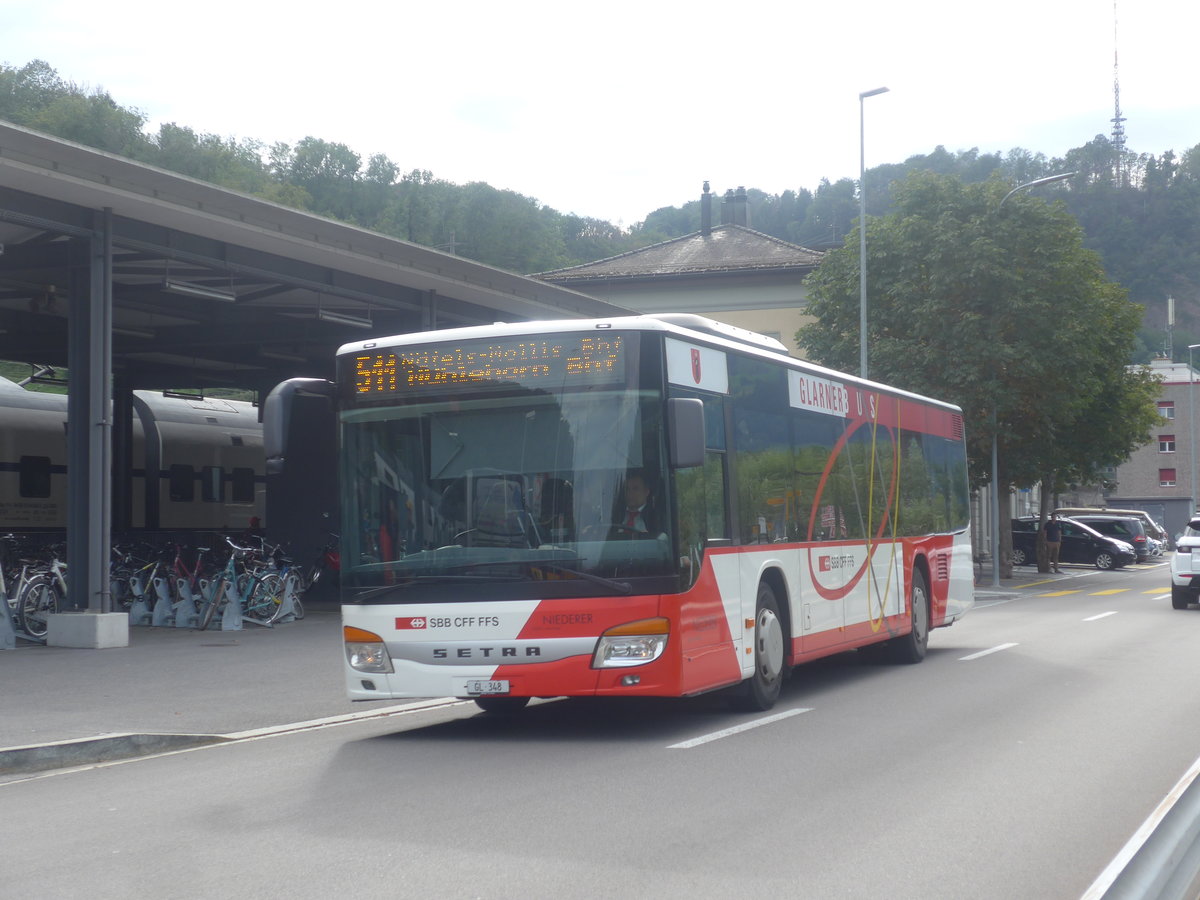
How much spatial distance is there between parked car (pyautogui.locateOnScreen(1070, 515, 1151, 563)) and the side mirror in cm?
4978

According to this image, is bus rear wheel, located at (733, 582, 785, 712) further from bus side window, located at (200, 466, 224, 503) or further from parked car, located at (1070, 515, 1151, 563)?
parked car, located at (1070, 515, 1151, 563)

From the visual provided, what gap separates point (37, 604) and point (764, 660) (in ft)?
36.2

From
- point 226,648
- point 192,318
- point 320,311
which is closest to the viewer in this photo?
point 226,648

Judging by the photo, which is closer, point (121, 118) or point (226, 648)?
point (226, 648)

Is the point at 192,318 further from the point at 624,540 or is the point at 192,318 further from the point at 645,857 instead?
the point at 645,857

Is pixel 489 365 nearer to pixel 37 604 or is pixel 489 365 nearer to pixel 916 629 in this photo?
pixel 916 629

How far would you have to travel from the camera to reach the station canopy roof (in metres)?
15.9

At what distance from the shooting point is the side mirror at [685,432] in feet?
30.6

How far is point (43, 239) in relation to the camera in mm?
17953

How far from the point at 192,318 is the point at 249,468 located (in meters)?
9.13

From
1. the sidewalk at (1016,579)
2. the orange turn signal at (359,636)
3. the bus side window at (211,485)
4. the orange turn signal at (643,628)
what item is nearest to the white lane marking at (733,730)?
the orange turn signal at (643,628)

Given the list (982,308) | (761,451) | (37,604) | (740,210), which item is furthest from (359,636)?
(740,210)

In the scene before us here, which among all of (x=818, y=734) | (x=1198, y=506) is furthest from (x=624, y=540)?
(x=1198, y=506)

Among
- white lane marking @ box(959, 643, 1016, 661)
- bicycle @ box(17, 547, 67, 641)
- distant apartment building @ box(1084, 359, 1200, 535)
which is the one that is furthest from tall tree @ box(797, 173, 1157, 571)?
distant apartment building @ box(1084, 359, 1200, 535)
